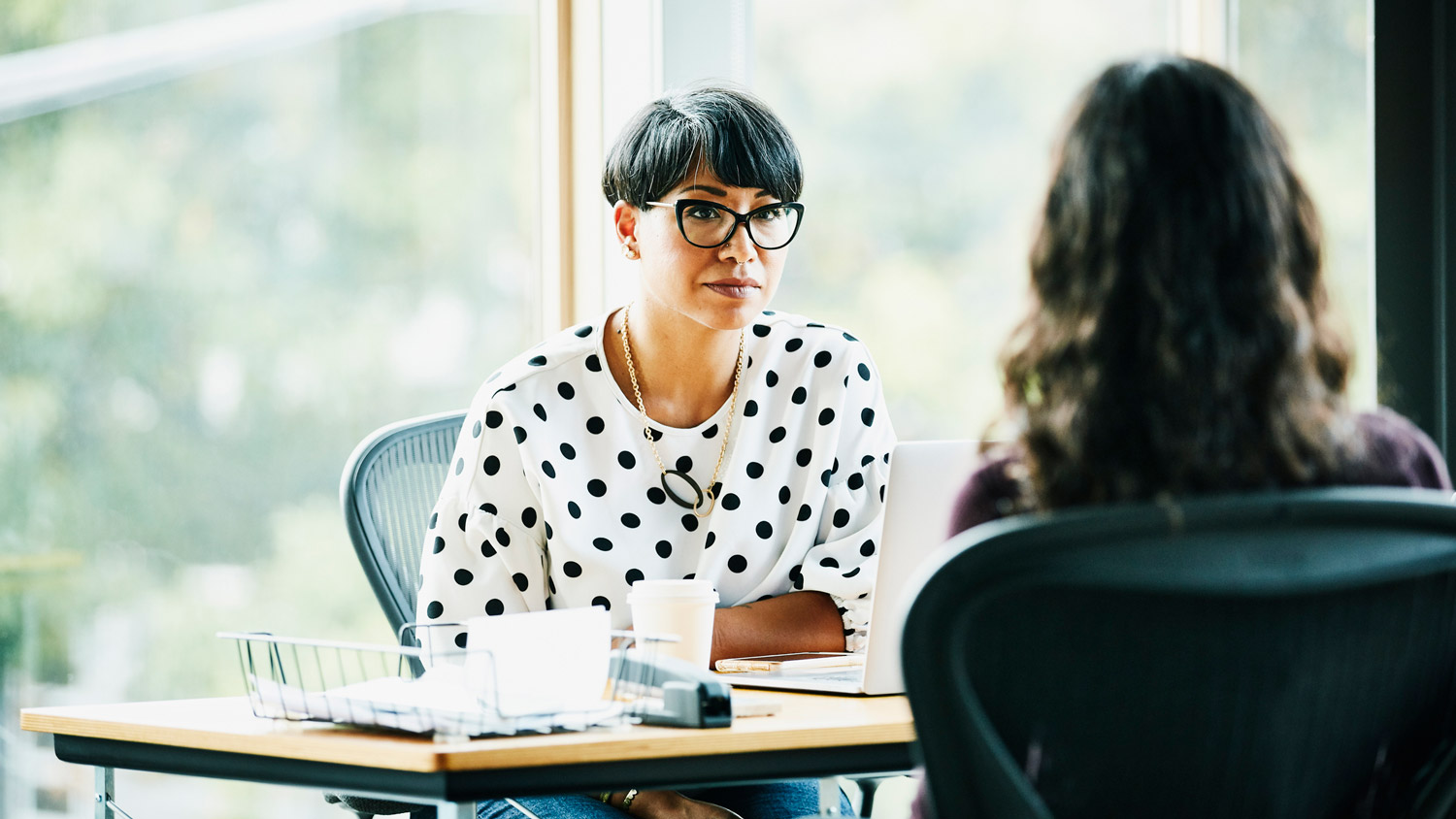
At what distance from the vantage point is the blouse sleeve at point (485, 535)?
1619mm

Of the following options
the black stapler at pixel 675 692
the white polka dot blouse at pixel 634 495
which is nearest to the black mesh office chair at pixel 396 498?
the white polka dot blouse at pixel 634 495

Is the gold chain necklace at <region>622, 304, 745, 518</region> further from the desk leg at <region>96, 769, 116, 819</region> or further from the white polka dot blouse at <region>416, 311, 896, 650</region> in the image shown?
the desk leg at <region>96, 769, 116, 819</region>

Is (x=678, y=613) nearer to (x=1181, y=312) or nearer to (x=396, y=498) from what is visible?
(x=1181, y=312)

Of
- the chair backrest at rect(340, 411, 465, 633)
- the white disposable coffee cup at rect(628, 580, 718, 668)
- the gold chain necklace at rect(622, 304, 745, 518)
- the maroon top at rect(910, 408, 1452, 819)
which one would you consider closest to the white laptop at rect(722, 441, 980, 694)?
the white disposable coffee cup at rect(628, 580, 718, 668)

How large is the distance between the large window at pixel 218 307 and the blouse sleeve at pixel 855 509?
1.25 meters

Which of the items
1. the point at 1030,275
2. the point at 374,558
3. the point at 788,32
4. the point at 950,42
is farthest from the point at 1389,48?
the point at 374,558

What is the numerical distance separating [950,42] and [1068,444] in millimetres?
2236

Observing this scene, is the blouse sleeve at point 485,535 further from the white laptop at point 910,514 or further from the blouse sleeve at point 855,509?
the white laptop at point 910,514

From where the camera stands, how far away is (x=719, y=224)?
1.76 meters

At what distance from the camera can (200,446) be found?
2480mm

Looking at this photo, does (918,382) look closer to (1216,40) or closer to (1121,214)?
(1216,40)

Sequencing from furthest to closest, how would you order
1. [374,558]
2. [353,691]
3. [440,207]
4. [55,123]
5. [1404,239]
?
[440,207] < [55,123] < [1404,239] < [374,558] < [353,691]

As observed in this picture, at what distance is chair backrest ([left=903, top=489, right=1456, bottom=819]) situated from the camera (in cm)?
71

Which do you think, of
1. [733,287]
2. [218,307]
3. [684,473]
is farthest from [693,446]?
[218,307]
